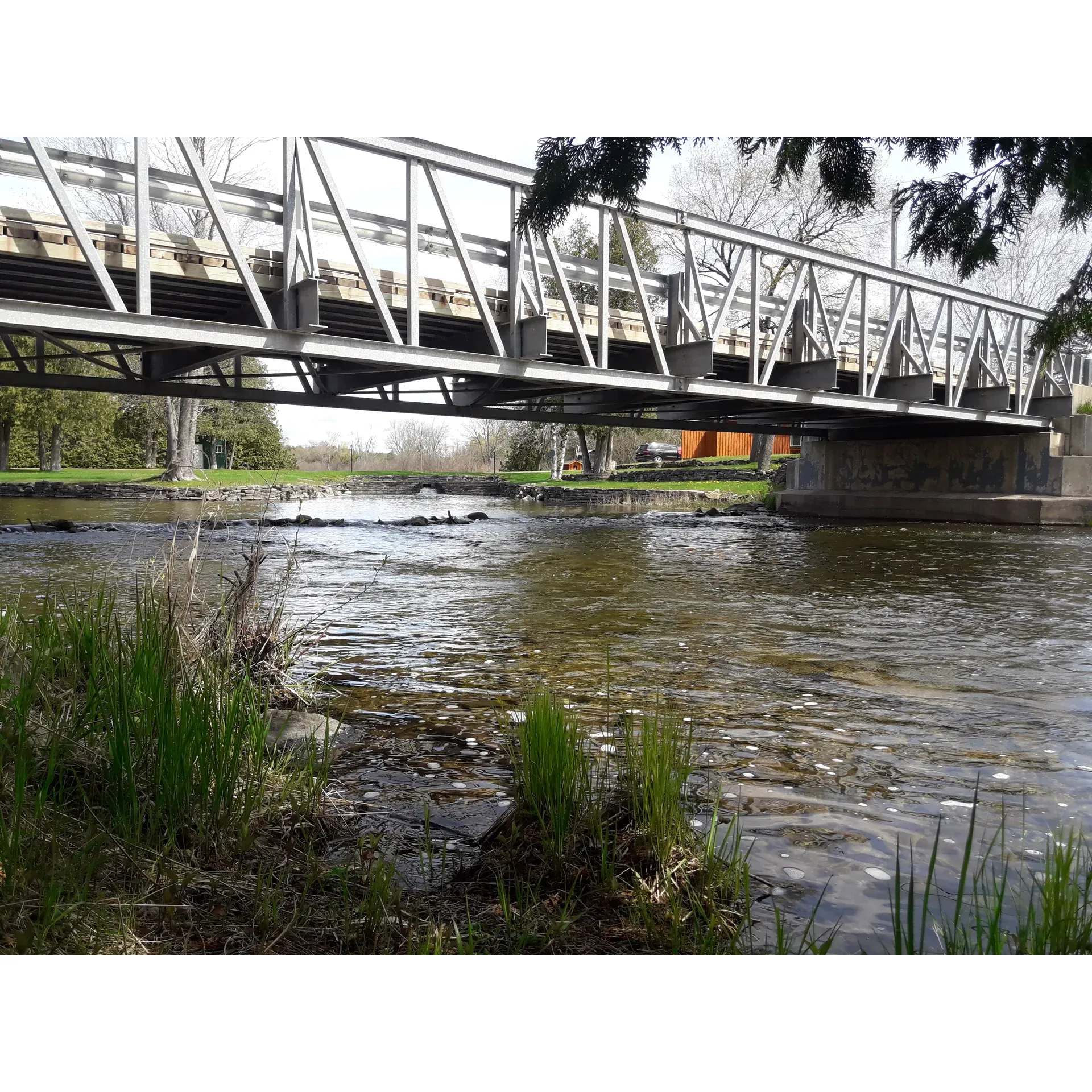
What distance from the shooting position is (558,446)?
5659 centimetres

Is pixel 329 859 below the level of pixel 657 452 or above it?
below

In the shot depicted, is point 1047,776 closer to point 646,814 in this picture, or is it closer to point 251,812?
point 646,814

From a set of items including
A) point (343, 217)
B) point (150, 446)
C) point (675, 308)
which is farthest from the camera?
point (150, 446)

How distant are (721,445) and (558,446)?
11959 mm

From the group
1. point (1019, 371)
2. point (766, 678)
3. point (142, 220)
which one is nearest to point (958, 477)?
point (1019, 371)

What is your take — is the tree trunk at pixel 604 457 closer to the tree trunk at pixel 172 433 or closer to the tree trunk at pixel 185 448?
the tree trunk at pixel 185 448

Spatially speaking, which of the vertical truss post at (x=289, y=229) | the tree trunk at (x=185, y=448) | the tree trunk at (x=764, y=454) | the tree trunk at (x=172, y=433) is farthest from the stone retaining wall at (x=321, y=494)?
the vertical truss post at (x=289, y=229)

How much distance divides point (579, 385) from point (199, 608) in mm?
13273

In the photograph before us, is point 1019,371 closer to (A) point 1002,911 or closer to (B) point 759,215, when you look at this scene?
(B) point 759,215

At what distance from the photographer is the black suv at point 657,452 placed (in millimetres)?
Answer: 58750

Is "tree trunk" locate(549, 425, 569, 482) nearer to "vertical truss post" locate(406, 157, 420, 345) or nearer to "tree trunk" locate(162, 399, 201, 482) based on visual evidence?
"tree trunk" locate(162, 399, 201, 482)

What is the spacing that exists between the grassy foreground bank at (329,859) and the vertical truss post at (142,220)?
9.51 m

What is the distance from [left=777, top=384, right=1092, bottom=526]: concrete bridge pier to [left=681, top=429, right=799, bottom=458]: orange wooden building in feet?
90.3
